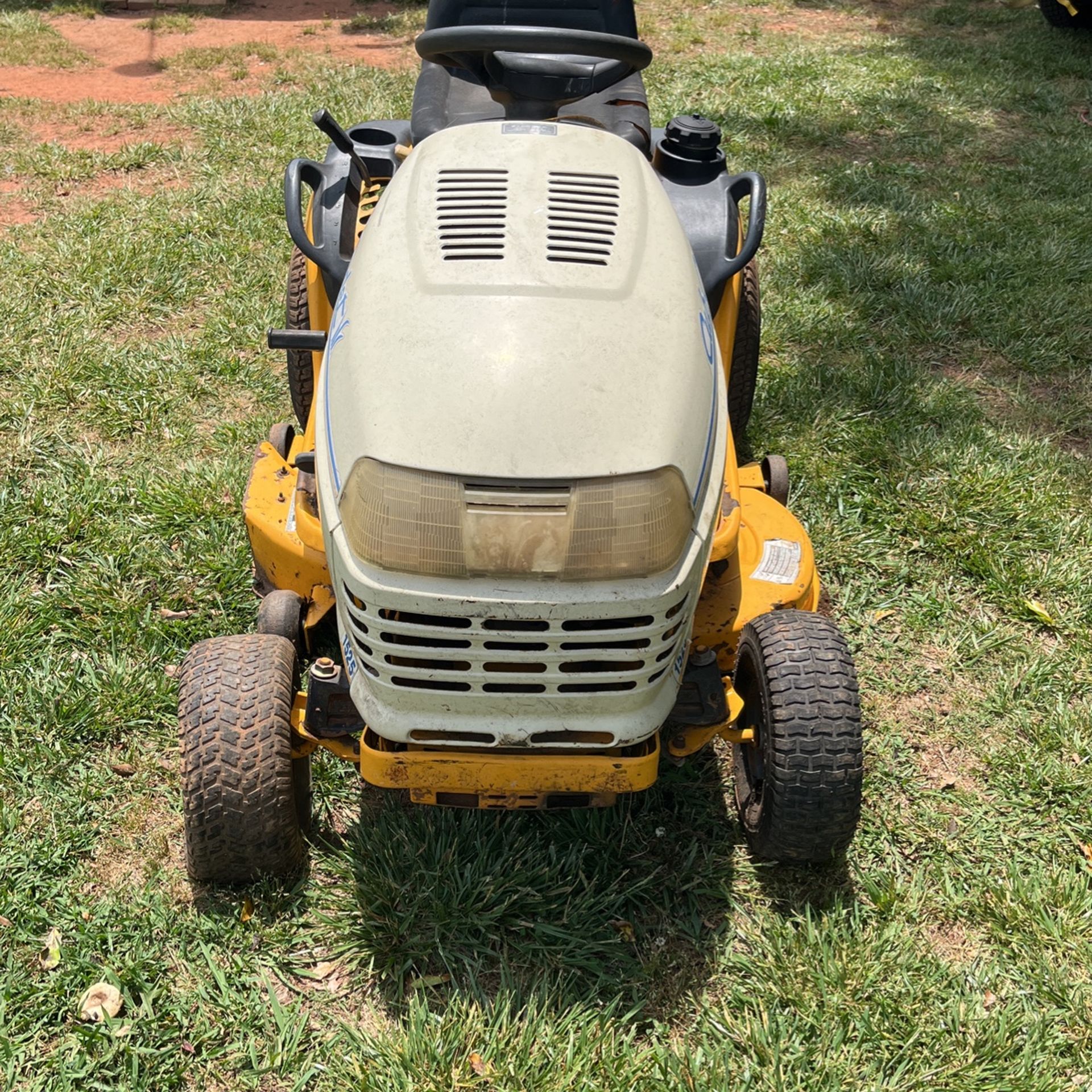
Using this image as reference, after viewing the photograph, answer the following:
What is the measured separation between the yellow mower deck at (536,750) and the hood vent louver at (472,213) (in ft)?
2.16

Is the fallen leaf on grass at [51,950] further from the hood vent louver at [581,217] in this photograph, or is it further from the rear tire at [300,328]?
the hood vent louver at [581,217]

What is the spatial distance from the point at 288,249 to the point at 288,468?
2.28 metres

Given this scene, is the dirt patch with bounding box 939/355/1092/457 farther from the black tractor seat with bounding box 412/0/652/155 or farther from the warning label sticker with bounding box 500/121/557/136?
the warning label sticker with bounding box 500/121/557/136

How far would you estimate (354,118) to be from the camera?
19.8 ft

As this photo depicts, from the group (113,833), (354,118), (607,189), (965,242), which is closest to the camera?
(607,189)

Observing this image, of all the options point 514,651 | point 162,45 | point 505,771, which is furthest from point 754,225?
point 162,45

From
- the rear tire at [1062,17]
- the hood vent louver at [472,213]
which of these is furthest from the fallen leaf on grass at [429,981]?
the rear tire at [1062,17]

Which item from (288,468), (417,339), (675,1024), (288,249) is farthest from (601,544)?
(288,249)

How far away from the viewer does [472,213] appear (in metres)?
1.97

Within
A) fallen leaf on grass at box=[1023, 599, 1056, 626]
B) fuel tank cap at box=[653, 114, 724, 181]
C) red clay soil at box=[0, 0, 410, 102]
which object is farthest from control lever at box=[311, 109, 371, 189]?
red clay soil at box=[0, 0, 410, 102]

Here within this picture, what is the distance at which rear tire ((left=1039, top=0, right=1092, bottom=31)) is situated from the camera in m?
7.67

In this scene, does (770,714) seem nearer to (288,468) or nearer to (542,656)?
(542,656)

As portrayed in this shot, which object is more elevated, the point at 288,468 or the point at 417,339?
the point at 417,339

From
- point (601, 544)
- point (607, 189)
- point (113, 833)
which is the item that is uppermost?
point (607, 189)
